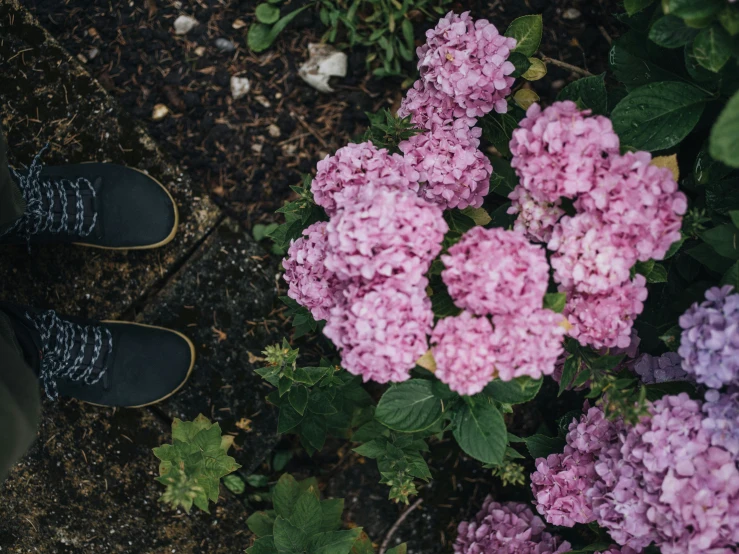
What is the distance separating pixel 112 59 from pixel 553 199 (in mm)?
2066

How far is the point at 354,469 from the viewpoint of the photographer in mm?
2453

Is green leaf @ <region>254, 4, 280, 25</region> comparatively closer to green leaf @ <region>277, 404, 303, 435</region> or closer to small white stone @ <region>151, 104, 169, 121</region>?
small white stone @ <region>151, 104, 169, 121</region>

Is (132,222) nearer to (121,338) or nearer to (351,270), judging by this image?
(121,338)

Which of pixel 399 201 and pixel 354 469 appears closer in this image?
pixel 399 201

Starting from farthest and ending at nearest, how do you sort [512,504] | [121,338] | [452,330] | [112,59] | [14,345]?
1. [112,59]
2. [121,338]
3. [512,504]
4. [14,345]
5. [452,330]

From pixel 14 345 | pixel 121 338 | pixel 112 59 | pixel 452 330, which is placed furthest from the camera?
pixel 112 59

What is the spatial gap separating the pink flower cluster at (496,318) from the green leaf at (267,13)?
1.66 meters

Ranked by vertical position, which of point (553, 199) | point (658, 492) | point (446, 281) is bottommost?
point (658, 492)

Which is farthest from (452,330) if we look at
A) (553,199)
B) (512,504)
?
(512,504)

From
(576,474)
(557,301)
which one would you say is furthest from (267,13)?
(576,474)

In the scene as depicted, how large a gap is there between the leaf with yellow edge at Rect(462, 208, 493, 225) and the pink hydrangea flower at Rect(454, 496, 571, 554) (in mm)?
1006

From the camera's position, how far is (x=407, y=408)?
1489mm

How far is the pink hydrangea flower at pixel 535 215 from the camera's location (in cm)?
137

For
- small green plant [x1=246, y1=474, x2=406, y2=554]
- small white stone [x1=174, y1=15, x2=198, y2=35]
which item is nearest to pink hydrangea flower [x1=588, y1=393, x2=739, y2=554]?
small green plant [x1=246, y1=474, x2=406, y2=554]
